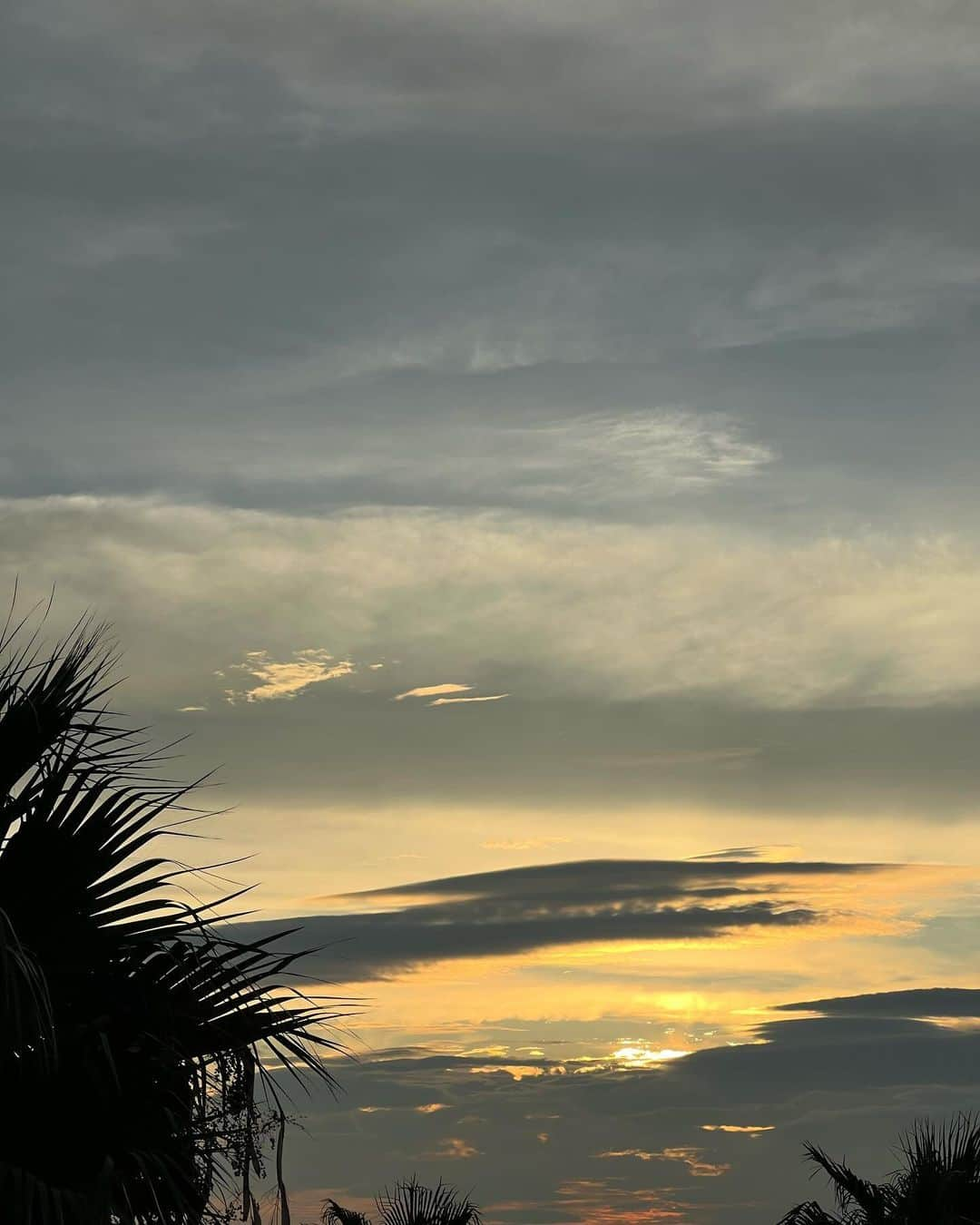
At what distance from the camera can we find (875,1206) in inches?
749

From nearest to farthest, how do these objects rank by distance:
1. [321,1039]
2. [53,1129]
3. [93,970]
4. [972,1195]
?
[53,1129]
[93,970]
[321,1039]
[972,1195]

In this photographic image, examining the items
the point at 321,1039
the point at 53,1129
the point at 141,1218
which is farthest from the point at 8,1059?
the point at 321,1039

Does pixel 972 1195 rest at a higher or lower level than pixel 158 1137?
lower

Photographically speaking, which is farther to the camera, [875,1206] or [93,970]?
[875,1206]

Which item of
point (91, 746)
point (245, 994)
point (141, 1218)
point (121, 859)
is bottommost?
point (141, 1218)

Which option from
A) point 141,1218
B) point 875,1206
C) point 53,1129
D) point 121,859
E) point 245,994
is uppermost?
point 121,859

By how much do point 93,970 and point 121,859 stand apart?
0.81 metres

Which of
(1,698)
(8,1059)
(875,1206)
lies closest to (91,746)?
(1,698)

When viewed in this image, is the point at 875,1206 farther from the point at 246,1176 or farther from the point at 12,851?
the point at 12,851

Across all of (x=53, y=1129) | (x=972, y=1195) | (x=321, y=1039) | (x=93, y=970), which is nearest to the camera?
(x=53, y=1129)

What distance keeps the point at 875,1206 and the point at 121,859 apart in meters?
13.2

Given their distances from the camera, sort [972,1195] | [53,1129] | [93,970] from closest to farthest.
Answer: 1. [53,1129]
2. [93,970]
3. [972,1195]

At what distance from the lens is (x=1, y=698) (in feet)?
31.8

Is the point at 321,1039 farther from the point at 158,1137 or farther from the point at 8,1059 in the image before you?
the point at 8,1059
